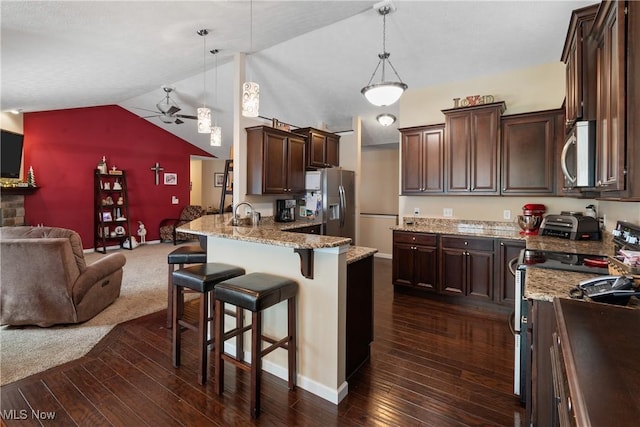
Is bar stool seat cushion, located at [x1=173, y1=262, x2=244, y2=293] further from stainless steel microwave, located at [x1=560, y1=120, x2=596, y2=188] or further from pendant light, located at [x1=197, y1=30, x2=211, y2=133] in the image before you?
stainless steel microwave, located at [x1=560, y1=120, x2=596, y2=188]

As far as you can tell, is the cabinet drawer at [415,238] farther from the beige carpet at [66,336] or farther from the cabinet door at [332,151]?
the beige carpet at [66,336]

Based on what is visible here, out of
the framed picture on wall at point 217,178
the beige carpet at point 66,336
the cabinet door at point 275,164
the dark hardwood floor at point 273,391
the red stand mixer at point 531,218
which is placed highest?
the framed picture on wall at point 217,178

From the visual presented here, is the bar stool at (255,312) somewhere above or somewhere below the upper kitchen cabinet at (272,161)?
below

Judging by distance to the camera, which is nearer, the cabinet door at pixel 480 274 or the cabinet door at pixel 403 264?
the cabinet door at pixel 480 274

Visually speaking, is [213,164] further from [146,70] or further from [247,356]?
[247,356]

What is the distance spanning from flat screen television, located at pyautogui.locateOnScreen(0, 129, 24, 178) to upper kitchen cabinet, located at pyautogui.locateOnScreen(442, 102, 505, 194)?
6.77 meters

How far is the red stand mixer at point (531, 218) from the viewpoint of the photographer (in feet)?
11.6

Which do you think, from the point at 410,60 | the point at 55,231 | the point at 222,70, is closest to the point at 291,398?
the point at 55,231

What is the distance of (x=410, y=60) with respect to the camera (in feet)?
13.2

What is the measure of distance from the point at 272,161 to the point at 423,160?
210 centimetres

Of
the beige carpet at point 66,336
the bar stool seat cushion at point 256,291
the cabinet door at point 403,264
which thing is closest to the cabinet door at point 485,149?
the cabinet door at point 403,264

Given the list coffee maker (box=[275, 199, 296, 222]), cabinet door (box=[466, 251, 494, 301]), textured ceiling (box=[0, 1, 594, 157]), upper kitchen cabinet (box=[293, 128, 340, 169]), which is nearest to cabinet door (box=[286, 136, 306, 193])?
upper kitchen cabinet (box=[293, 128, 340, 169])

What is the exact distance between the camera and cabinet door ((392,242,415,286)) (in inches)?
159

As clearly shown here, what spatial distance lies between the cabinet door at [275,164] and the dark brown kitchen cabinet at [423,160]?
176cm
